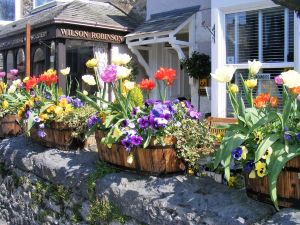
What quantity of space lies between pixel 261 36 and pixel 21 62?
9083 millimetres

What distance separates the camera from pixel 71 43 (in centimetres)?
1236

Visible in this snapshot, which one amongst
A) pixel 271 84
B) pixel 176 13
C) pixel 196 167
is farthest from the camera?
pixel 176 13

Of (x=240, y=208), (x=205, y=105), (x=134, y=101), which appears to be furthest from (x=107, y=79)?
(x=205, y=105)

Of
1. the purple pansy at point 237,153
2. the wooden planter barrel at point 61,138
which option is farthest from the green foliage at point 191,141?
the wooden planter barrel at point 61,138

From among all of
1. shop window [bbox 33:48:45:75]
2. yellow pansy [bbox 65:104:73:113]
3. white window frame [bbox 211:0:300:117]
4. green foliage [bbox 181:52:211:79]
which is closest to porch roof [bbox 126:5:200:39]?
green foliage [bbox 181:52:211:79]

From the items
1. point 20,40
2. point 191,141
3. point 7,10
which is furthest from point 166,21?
point 7,10

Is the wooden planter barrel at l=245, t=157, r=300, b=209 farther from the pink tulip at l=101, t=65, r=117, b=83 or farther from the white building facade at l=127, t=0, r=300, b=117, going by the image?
the white building facade at l=127, t=0, r=300, b=117

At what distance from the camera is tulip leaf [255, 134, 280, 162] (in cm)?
195

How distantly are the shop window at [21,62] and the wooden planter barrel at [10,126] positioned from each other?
32.1 feet

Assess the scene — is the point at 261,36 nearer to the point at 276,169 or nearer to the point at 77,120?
the point at 77,120

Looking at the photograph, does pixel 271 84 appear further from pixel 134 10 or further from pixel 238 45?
pixel 134 10

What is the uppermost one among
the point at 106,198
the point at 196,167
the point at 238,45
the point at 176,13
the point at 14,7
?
the point at 14,7

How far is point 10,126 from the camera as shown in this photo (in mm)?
4762

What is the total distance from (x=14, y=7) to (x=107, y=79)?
16045mm
